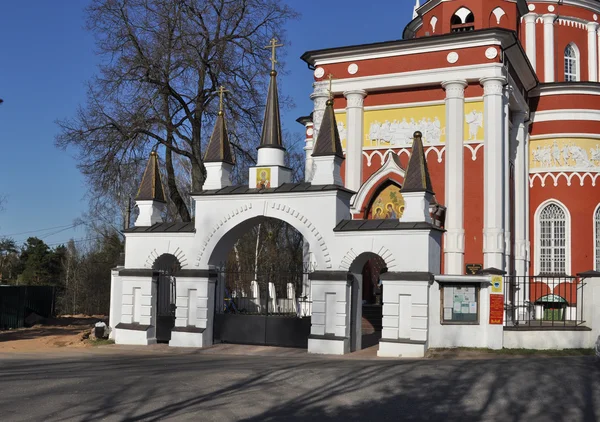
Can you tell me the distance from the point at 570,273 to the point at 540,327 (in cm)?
1245

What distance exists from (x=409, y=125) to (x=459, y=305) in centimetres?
1030

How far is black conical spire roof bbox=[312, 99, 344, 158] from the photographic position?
17859 millimetres

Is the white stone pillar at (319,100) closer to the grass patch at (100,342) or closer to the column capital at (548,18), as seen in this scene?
the grass patch at (100,342)

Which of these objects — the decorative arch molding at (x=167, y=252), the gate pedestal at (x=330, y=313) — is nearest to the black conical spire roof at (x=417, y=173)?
the gate pedestal at (x=330, y=313)

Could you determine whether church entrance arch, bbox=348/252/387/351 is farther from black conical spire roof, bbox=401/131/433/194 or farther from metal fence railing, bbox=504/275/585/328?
metal fence railing, bbox=504/275/585/328

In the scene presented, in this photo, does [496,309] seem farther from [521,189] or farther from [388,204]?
[521,189]

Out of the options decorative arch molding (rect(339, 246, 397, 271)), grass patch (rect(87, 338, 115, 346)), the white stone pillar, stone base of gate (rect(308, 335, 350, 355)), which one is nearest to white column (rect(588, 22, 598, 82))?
the white stone pillar

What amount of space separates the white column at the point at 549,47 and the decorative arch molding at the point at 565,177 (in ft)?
18.8

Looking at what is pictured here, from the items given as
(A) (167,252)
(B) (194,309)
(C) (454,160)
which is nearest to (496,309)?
(B) (194,309)

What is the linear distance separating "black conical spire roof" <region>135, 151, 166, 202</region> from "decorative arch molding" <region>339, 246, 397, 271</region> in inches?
237

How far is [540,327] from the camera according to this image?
17.4 metres

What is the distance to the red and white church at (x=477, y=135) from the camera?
24578 millimetres

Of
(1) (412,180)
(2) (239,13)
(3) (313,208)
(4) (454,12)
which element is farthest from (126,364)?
(4) (454,12)

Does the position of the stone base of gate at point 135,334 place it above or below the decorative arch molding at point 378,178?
below
